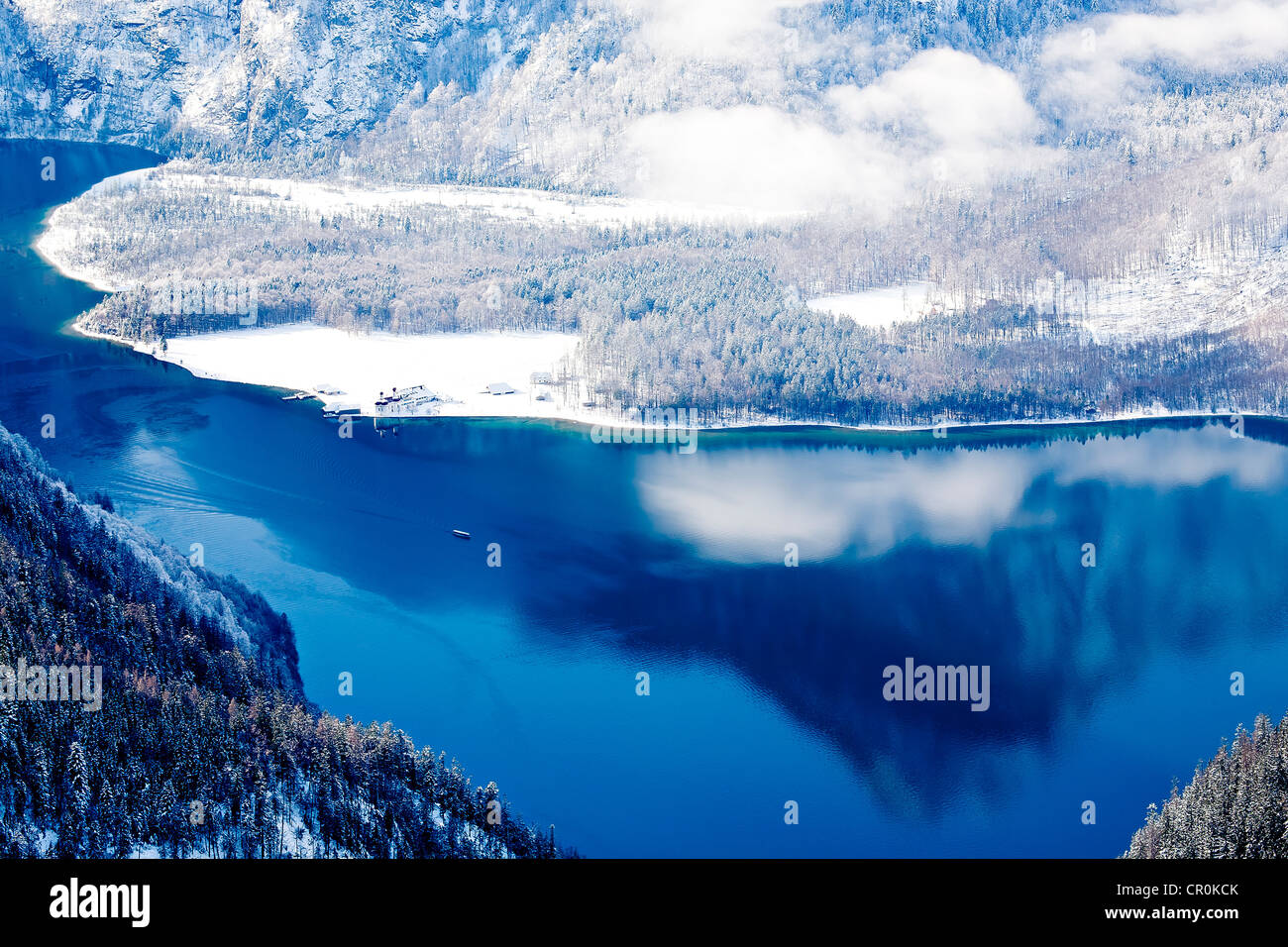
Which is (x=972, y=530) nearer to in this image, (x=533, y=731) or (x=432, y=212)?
(x=533, y=731)

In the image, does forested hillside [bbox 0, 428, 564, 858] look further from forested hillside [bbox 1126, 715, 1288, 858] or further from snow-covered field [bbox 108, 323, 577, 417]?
snow-covered field [bbox 108, 323, 577, 417]

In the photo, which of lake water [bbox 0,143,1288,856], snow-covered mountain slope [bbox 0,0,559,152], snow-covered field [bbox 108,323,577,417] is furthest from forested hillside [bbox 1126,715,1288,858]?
snow-covered mountain slope [bbox 0,0,559,152]

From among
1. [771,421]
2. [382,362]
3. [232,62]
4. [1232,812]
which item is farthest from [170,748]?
[232,62]

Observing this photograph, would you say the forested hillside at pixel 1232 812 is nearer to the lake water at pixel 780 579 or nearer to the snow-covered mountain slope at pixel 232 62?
the lake water at pixel 780 579

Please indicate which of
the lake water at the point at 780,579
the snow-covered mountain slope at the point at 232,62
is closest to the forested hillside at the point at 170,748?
the lake water at the point at 780,579

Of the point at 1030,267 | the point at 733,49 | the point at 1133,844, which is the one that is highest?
the point at 733,49

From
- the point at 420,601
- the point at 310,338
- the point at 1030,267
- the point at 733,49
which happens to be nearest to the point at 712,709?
the point at 420,601
